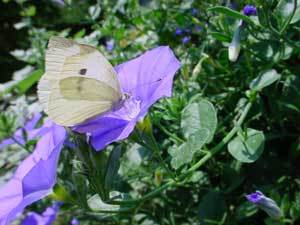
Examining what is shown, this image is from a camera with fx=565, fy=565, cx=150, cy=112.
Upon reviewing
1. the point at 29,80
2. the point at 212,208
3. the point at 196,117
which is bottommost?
the point at 212,208

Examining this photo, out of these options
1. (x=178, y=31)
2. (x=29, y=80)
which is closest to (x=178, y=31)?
(x=178, y=31)

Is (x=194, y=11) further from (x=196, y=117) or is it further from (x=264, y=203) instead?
(x=264, y=203)

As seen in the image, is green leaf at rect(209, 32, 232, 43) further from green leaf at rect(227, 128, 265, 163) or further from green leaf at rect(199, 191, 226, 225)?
green leaf at rect(199, 191, 226, 225)

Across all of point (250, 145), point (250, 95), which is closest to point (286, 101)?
point (250, 95)

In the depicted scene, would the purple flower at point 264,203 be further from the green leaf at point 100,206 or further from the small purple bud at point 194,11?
the small purple bud at point 194,11

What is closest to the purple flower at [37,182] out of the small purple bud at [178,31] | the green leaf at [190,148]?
the green leaf at [190,148]

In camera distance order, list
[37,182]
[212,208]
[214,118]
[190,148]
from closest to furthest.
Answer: [37,182] < [190,148] < [214,118] < [212,208]
